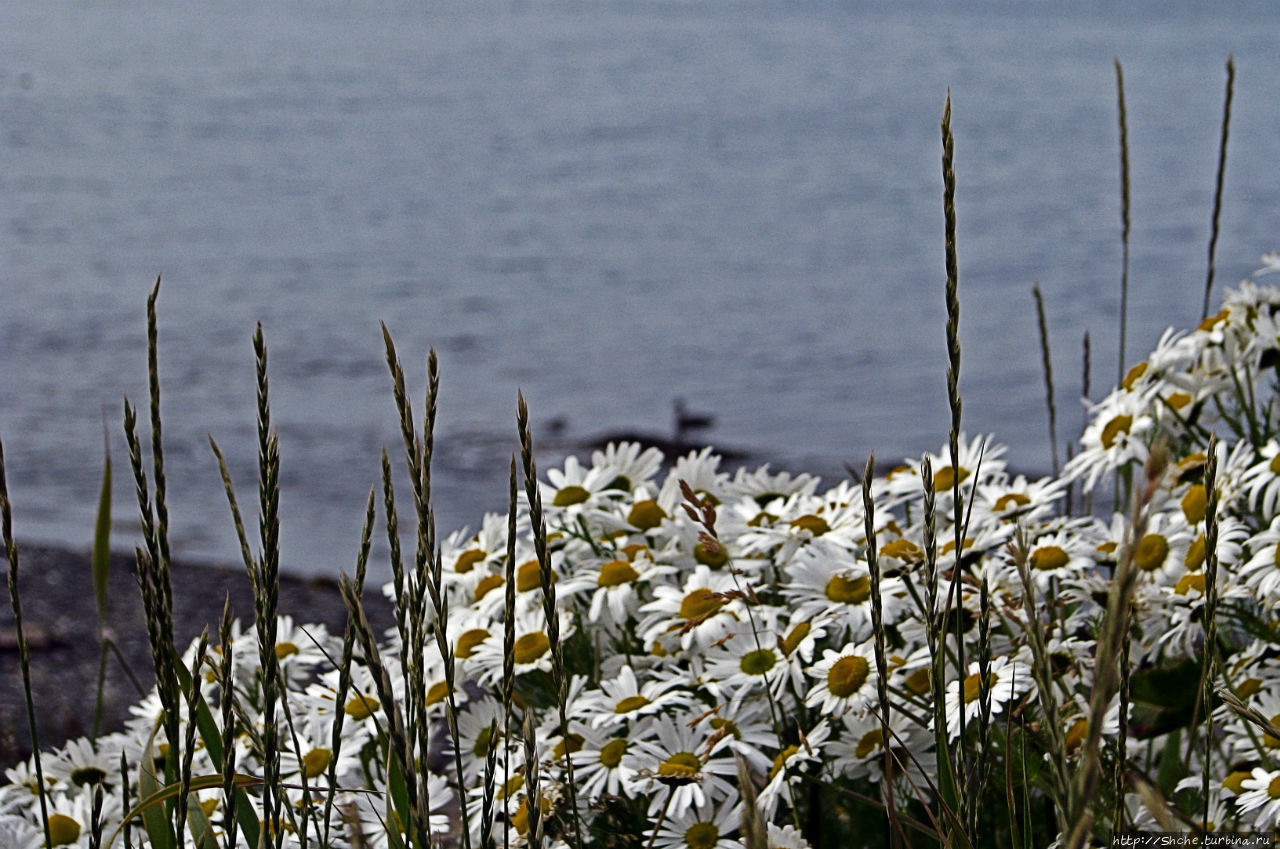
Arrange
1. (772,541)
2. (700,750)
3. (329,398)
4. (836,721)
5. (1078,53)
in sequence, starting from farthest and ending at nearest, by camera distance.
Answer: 1. (1078,53)
2. (329,398)
3. (772,541)
4. (836,721)
5. (700,750)

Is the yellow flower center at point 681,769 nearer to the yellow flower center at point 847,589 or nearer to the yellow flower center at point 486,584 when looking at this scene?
the yellow flower center at point 847,589

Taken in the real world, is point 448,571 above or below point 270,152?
below

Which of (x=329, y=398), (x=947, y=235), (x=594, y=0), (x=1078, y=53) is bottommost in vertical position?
(x=329, y=398)

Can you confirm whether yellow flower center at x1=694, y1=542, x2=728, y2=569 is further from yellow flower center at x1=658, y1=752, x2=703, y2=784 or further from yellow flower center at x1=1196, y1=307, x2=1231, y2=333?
yellow flower center at x1=1196, y1=307, x2=1231, y2=333

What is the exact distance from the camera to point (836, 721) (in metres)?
1.85

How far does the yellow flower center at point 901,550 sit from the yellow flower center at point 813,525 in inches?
4.7

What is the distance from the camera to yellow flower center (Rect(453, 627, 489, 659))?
2012mm

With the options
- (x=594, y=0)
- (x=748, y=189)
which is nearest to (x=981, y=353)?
(x=748, y=189)

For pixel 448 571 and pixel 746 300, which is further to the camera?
pixel 746 300

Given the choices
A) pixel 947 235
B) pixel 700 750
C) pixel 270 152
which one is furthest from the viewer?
pixel 270 152

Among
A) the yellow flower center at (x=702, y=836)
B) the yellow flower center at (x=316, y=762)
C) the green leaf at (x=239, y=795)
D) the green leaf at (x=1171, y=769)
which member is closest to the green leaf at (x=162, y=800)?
the green leaf at (x=239, y=795)

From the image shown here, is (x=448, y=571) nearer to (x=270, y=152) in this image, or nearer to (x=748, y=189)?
(x=748, y=189)

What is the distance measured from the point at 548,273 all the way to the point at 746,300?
1896 mm

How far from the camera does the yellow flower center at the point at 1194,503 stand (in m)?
1.94
